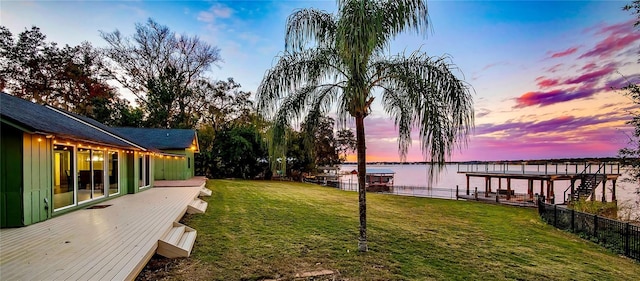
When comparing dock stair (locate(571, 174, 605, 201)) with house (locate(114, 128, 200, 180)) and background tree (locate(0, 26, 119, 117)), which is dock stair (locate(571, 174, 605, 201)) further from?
background tree (locate(0, 26, 119, 117))

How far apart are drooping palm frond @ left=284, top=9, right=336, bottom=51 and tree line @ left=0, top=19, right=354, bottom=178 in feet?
57.9

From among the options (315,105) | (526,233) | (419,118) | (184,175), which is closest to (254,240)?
(315,105)

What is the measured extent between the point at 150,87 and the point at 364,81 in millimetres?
27553

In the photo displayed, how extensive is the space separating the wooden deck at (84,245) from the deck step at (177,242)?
141mm

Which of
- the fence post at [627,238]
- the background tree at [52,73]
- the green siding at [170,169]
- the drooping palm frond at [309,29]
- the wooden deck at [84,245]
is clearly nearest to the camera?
the wooden deck at [84,245]

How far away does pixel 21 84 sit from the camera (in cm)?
2250

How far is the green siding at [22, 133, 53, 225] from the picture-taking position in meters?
5.45

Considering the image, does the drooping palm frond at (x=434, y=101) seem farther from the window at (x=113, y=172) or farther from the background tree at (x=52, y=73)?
the background tree at (x=52, y=73)

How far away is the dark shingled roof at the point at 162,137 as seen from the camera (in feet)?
60.3

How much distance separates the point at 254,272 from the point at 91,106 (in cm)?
2996

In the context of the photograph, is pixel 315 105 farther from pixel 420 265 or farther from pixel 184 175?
pixel 184 175

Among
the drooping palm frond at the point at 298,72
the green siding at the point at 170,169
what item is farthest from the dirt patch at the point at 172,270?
the green siding at the point at 170,169

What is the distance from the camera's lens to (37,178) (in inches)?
228

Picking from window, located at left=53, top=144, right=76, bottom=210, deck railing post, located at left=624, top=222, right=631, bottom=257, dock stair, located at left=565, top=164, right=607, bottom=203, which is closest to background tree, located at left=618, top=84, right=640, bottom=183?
deck railing post, located at left=624, top=222, right=631, bottom=257
